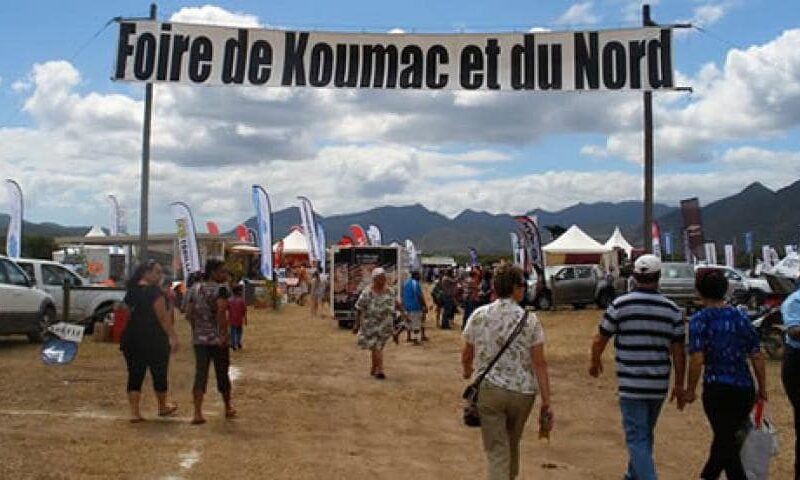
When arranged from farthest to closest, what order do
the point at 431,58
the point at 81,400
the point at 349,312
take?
the point at 349,312 < the point at 431,58 < the point at 81,400

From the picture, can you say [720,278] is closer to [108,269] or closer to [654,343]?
[654,343]

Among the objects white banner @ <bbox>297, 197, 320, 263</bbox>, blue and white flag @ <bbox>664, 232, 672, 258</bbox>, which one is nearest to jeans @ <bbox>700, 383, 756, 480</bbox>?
white banner @ <bbox>297, 197, 320, 263</bbox>

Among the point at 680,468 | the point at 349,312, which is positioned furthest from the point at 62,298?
the point at 680,468

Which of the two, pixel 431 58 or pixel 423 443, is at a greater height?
pixel 431 58

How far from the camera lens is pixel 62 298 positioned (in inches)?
819

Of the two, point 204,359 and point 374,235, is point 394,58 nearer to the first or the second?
point 204,359

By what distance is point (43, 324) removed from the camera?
18391 mm

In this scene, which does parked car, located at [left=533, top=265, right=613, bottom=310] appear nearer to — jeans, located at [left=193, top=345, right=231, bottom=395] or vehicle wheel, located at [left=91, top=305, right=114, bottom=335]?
vehicle wheel, located at [left=91, top=305, right=114, bottom=335]

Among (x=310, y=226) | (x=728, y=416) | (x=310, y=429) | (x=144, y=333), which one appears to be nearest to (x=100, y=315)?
(x=144, y=333)

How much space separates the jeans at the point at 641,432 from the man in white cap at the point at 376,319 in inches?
319

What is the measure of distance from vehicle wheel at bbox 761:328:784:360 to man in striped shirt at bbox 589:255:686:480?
10.9m

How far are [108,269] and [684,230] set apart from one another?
23415mm

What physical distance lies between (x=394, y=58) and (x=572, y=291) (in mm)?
19929

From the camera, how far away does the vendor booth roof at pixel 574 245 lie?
44.3 metres
